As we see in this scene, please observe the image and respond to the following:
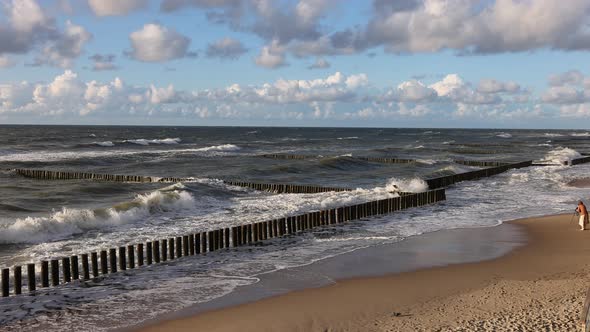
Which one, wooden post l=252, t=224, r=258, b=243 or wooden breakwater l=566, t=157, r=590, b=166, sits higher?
wooden post l=252, t=224, r=258, b=243

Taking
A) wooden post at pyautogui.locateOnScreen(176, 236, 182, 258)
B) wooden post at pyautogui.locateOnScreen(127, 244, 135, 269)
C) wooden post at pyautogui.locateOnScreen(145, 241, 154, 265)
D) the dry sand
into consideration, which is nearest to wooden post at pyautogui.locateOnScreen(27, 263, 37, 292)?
wooden post at pyautogui.locateOnScreen(127, 244, 135, 269)

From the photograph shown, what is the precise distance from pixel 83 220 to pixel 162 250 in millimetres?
7451

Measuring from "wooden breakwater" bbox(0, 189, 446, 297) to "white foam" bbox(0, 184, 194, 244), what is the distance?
428 centimetres

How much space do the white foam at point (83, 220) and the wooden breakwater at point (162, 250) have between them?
14.0ft

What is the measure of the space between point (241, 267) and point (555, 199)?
22.3 m

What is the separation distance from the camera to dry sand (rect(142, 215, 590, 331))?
38.7ft

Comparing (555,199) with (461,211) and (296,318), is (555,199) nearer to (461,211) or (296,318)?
(461,211)

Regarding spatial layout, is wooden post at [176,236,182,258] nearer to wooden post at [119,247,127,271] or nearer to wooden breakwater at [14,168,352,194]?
wooden post at [119,247,127,271]

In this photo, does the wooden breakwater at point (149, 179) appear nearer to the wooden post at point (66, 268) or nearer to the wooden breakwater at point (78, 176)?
the wooden breakwater at point (78, 176)

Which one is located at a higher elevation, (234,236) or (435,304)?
(234,236)

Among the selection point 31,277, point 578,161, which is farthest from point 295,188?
point 578,161

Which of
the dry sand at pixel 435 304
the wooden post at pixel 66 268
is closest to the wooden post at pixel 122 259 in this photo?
the wooden post at pixel 66 268

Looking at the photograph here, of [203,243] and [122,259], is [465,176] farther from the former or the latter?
[122,259]

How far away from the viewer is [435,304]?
1330 centimetres
